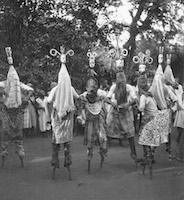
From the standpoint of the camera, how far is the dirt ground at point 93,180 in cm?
580

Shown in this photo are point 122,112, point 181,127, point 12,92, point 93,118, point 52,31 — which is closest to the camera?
point 12,92

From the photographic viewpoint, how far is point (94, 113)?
7.46 m

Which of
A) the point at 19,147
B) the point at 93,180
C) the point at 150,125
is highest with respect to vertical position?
the point at 150,125

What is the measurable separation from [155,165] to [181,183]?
1.47m

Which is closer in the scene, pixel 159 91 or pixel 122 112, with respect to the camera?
pixel 159 91

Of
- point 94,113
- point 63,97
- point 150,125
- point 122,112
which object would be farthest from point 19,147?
point 150,125

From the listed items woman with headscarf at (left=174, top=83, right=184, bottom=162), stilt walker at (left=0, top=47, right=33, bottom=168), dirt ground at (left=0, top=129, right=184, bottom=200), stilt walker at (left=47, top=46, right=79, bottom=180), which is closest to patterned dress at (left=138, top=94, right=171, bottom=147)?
dirt ground at (left=0, top=129, right=184, bottom=200)

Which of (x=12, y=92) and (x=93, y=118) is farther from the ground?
(x=12, y=92)

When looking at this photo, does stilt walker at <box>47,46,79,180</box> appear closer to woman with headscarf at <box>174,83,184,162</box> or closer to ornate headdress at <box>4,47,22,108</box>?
ornate headdress at <box>4,47,22,108</box>

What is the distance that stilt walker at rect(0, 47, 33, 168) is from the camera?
7.39m

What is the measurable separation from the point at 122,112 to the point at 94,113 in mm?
879

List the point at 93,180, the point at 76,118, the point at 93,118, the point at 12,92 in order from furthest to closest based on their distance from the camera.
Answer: the point at 76,118 → the point at 93,118 → the point at 12,92 → the point at 93,180

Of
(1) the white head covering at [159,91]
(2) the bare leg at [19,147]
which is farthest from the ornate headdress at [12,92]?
(1) the white head covering at [159,91]

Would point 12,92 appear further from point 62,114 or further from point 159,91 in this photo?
point 159,91
